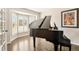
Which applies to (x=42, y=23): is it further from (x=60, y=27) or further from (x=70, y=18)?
(x=70, y=18)

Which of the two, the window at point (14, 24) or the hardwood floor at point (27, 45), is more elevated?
the window at point (14, 24)

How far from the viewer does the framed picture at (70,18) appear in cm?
229

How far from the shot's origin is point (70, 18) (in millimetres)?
2348

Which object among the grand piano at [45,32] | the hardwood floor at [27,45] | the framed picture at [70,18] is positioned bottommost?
the hardwood floor at [27,45]

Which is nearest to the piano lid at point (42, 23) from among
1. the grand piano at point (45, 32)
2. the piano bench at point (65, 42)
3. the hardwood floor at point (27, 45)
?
the grand piano at point (45, 32)

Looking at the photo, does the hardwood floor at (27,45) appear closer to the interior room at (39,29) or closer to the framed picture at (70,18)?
the interior room at (39,29)

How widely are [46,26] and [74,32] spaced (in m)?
0.53

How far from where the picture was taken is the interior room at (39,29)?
2.31 m

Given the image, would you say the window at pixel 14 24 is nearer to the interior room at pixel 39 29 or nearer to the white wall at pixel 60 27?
the interior room at pixel 39 29

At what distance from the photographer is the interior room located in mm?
2314

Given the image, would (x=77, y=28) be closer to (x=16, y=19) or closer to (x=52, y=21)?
(x=52, y=21)

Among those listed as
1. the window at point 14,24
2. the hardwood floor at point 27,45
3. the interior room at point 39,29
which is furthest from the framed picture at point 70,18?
the window at point 14,24

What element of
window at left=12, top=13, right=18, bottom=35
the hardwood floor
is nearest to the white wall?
the hardwood floor

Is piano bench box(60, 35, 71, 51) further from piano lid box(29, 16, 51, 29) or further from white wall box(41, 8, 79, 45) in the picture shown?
piano lid box(29, 16, 51, 29)
